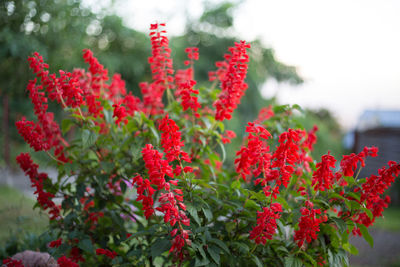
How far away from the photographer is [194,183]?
5.30 feet

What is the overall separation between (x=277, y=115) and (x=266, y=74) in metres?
6.10

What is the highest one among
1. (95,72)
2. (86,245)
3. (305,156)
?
(95,72)

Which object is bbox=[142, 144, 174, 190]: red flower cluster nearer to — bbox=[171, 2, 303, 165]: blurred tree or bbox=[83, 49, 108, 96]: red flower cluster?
bbox=[83, 49, 108, 96]: red flower cluster

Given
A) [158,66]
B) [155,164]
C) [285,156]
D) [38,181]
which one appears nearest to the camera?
[155,164]

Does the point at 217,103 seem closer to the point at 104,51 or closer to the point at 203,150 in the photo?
the point at 203,150

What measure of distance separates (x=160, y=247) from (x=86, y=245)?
51 centimetres

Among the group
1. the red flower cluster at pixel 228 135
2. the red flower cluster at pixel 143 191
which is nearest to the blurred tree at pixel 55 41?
the red flower cluster at pixel 228 135

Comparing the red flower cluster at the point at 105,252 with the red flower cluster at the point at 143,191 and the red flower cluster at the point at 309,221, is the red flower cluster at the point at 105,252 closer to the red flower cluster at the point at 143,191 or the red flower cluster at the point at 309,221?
the red flower cluster at the point at 143,191

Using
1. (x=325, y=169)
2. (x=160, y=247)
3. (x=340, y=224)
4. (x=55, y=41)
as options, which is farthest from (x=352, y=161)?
(x=55, y=41)

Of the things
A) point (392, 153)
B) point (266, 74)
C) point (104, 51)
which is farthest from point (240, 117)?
point (392, 153)

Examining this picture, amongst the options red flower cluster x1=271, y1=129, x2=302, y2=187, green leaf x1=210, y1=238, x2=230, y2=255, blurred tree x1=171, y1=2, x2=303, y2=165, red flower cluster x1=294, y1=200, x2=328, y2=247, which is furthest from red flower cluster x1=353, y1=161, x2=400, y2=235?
blurred tree x1=171, y1=2, x2=303, y2=165

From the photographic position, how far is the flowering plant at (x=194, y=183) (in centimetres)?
144

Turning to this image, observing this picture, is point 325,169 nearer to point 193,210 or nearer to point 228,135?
point 193,210

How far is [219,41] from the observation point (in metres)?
7.37
